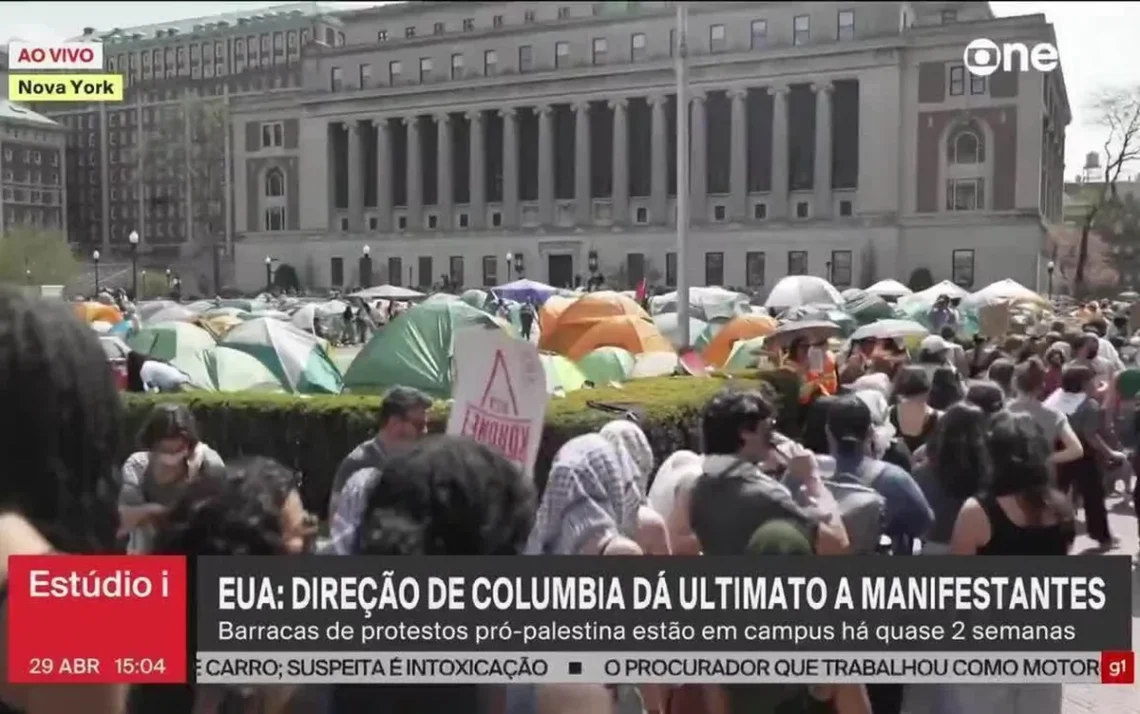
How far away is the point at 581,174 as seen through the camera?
52.2 meters

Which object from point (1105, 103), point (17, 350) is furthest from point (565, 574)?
point (1105, 103)

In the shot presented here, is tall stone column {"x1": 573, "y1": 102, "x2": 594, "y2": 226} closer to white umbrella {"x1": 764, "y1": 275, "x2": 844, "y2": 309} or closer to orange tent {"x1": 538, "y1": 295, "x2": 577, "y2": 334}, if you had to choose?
white umbrella {"x1": 764, "y1": 275, "x2": 844, "y2": 309}

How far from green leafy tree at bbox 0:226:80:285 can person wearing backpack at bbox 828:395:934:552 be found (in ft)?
10.4

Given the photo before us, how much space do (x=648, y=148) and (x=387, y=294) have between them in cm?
3259

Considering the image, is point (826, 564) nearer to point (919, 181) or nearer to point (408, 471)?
point (408, 471)

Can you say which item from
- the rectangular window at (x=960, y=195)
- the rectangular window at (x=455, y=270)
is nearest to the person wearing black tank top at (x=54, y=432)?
the rectangular window at (x=455, y=270)

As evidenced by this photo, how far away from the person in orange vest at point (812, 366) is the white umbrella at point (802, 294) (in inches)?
456

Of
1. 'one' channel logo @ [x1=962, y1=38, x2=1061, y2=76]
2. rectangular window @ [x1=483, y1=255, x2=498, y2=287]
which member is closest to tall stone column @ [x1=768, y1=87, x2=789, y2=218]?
rectangular window @ [x1=483, y1=255, x2=498, y2=287]

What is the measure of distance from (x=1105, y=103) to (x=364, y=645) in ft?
11.5

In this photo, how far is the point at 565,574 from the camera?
3629 millimetres

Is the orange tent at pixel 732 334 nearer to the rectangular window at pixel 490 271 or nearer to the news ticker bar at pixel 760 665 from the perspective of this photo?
the news ticker bar at pixel 760 665

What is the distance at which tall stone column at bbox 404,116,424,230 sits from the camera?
1323 cm

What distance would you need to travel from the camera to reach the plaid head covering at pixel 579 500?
351 cm

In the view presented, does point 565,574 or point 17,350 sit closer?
point 17,350
